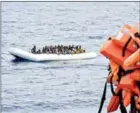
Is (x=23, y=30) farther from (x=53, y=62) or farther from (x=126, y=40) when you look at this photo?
(x=126, y=40)

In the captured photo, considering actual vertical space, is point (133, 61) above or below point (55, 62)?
above

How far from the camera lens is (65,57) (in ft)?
113

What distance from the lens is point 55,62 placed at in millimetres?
35656

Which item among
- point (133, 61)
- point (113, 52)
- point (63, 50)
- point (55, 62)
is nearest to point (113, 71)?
point (113, 52)

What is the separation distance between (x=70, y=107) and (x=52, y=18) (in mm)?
31471

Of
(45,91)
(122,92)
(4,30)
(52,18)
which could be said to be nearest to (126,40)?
(122,92)

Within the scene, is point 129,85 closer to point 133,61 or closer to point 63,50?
point 133,61

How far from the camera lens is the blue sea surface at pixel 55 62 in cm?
2478

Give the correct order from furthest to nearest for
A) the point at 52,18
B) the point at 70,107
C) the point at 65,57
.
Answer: the point at 52,18
the point at 65,57
the point at 70,107

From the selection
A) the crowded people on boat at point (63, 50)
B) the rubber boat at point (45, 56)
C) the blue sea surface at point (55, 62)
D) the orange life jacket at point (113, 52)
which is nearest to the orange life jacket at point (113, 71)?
the orange life jacket at point (113, 52)

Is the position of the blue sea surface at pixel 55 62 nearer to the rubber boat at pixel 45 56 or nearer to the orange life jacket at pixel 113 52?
the rubber boat at pixel 45 56

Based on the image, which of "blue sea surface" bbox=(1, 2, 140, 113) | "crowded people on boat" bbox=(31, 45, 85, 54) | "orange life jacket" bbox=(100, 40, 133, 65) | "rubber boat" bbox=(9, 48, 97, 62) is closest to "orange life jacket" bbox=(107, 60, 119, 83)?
"orange life jacket" bbox=(100, 40, 133, 65)


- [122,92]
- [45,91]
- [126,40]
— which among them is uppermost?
[126,40]

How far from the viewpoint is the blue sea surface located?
24780mm
